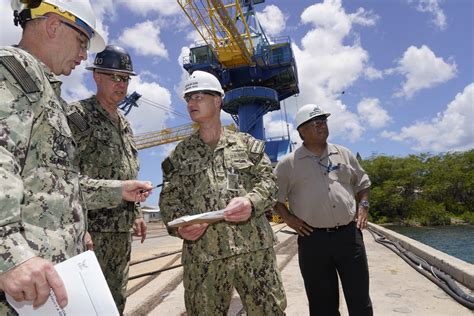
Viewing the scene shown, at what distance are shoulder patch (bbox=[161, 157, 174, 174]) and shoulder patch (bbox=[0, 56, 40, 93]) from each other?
1242 millimetres

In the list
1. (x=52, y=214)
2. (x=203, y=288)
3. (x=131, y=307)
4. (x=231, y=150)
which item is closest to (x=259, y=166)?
(x=231, y=150)

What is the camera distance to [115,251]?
8.70ft

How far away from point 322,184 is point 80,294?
7.39 ft

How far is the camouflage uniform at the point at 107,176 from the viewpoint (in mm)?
2600

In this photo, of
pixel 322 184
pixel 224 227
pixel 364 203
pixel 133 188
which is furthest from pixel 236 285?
pixel 364 203

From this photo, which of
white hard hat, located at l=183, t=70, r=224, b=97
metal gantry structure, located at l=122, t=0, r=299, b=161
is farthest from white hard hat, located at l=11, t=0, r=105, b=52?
metal gantry structure, located at l=122, t=0, r=299, b=161

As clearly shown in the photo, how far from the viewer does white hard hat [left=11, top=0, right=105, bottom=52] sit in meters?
1.53

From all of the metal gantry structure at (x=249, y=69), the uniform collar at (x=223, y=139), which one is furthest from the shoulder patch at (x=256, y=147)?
the metal gantry structure at (x=249, y=69)

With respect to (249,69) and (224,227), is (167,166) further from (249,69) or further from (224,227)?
(249,69)

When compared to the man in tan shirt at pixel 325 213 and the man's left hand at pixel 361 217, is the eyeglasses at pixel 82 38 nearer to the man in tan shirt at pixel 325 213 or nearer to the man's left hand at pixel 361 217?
the man in tan shirt at pixel 325 213

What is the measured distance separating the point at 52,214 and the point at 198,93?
1390 millimetres

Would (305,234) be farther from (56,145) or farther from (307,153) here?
(56,145)

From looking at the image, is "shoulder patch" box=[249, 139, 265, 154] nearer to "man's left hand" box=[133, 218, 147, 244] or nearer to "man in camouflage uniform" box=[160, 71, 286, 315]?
"man in camouflage uniform" box=[160, 71, 286, 315]

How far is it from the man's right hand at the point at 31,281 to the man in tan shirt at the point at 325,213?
2.23m
